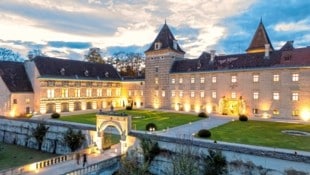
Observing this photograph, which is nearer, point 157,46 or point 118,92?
point 157,46

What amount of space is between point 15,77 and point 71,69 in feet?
32.2

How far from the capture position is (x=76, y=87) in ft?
156

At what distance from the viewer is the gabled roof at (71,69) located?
43.6 metres

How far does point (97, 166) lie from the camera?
1859 cm

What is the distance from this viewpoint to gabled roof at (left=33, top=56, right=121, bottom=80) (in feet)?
143

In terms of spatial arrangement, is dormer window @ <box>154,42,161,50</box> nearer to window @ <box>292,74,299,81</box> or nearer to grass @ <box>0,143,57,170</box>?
window @ <box>292,74,299,81</box>

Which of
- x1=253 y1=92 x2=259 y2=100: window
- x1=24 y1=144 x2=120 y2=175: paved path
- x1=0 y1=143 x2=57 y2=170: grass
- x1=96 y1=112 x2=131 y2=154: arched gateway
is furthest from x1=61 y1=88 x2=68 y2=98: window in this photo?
x1=253 y1=92 x2=259 y2=100: window

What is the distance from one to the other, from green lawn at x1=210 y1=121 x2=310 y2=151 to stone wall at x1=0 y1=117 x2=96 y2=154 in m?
12.7

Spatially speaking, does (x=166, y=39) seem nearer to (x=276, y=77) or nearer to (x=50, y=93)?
(x=276, y=77)

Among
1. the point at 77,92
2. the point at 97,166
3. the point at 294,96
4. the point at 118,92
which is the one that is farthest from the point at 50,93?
the point at 294,96

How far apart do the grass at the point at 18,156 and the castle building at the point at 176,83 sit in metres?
12.9

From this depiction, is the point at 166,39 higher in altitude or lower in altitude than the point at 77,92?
higher

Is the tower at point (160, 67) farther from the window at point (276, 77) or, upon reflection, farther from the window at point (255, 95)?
the window at point (276, 77)

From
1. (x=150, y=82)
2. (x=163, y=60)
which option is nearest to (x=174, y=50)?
(x=163, y=60)
